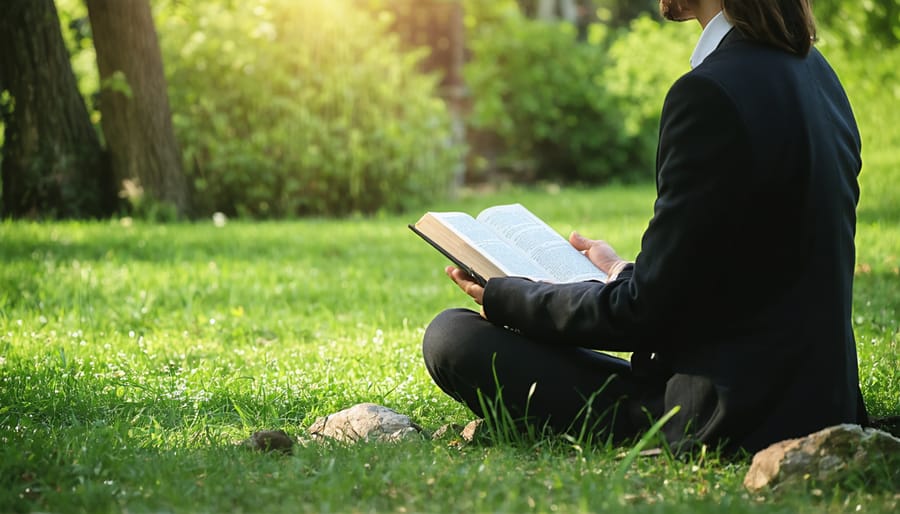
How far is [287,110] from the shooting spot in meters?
12.0

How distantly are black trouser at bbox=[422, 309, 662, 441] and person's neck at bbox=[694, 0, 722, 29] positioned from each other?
0.98 meters

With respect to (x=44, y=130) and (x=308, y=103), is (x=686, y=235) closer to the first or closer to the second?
(x=44, y=130)

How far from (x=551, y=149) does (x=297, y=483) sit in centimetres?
1773

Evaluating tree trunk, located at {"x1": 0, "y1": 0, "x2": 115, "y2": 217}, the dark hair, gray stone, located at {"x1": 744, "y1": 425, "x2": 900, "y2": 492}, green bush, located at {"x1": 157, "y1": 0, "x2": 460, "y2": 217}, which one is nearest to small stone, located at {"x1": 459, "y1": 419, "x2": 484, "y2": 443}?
gray stone, located at {"x1": 744, "y1": 425, "x2": 900, "y2": 492}

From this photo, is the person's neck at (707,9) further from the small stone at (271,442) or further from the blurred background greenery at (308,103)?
the blurred background greenery at (308,103)

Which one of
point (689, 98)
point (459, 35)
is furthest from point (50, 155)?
point (459, 35)

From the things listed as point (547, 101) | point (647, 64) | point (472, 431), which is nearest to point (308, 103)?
point (647, 64)

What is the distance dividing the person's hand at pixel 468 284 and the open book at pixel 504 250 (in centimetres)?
4

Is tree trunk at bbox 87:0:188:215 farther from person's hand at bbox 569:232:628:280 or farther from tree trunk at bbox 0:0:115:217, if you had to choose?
person's hand at bbox 569:232:628:280

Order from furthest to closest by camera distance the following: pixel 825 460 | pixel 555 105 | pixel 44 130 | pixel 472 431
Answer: pixel 555 105 < pixel 44 130 < pixel 472 431 < pixel 825 460

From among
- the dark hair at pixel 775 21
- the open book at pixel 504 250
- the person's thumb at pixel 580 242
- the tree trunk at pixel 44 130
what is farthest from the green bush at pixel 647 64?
the dark hair at pixel 775 21

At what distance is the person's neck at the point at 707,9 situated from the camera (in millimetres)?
2783

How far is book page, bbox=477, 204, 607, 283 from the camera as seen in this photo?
3.15 m

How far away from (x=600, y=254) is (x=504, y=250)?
0.33 metres
